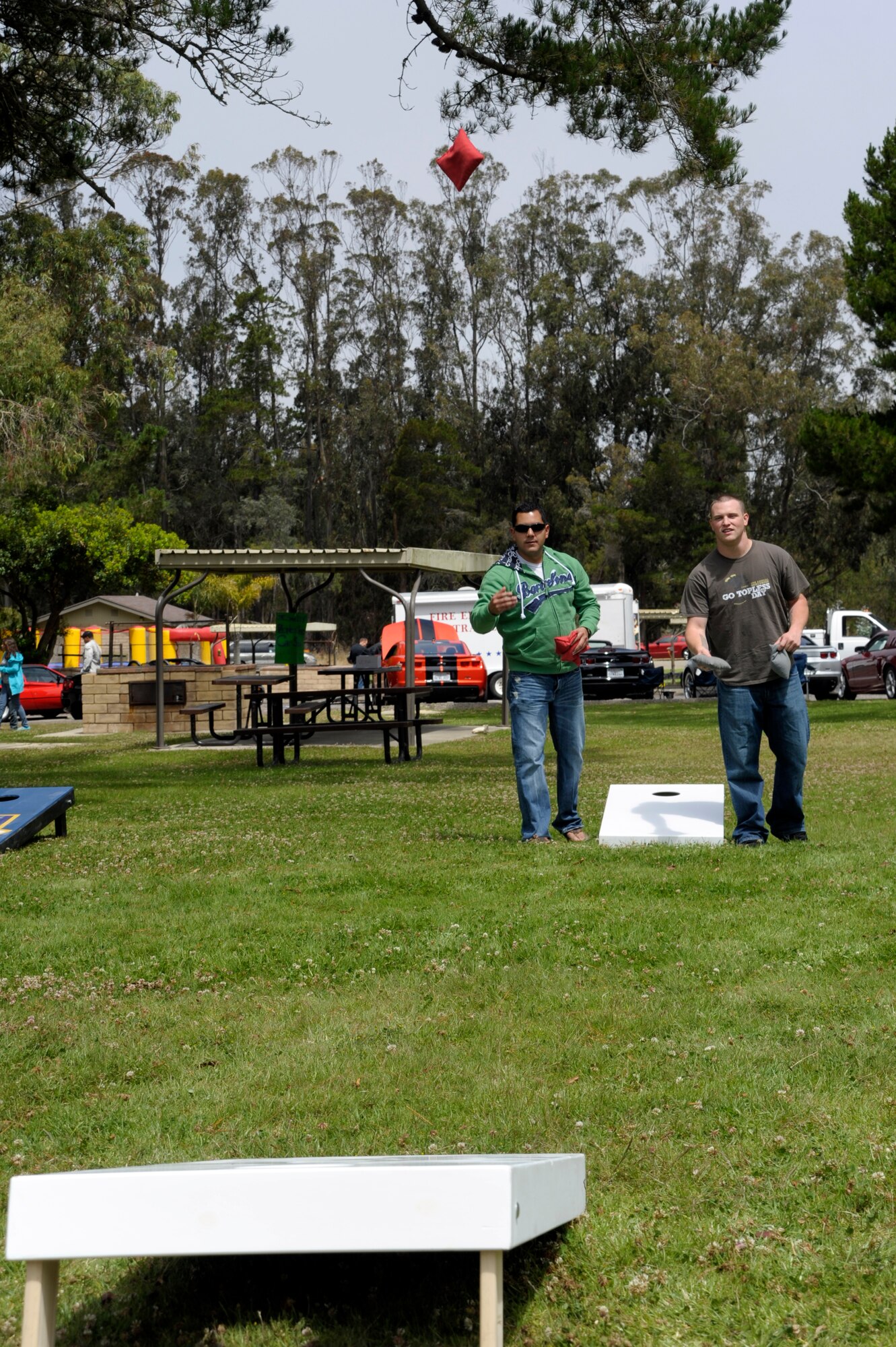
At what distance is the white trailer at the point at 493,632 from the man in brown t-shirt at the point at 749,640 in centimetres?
2692

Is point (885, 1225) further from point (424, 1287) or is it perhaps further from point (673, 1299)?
point (424, 1287)

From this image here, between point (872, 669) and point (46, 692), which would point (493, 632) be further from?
point (46, 692)

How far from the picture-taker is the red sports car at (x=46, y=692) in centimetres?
3662

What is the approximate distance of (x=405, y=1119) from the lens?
Answer: 13.6ft

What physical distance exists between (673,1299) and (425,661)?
3059cm

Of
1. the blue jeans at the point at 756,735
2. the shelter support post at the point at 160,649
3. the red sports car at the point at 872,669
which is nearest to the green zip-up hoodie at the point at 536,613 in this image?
the blue jeans at the point at 756,735

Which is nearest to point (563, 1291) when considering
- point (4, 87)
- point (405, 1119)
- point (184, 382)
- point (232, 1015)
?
point (405, 1119)

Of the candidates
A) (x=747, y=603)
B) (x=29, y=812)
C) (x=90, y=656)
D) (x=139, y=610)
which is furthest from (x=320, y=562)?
(x=139, y=610)

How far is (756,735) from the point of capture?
8.20 meters

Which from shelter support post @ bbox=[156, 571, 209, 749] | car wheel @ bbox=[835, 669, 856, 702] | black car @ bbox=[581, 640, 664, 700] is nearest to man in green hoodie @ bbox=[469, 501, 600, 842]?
shelter support post @ bbox=[156, 571, 209, 749]

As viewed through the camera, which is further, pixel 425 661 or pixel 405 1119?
pixel 425 661

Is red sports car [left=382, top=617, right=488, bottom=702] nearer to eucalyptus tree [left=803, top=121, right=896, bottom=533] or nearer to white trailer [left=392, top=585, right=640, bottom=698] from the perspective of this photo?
white trailer [left=392, top=585, right=640, bottom=698]

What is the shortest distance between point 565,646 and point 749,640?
3.41 ft

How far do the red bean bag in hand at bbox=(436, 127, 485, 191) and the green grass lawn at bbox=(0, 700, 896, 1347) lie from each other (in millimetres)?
5658
